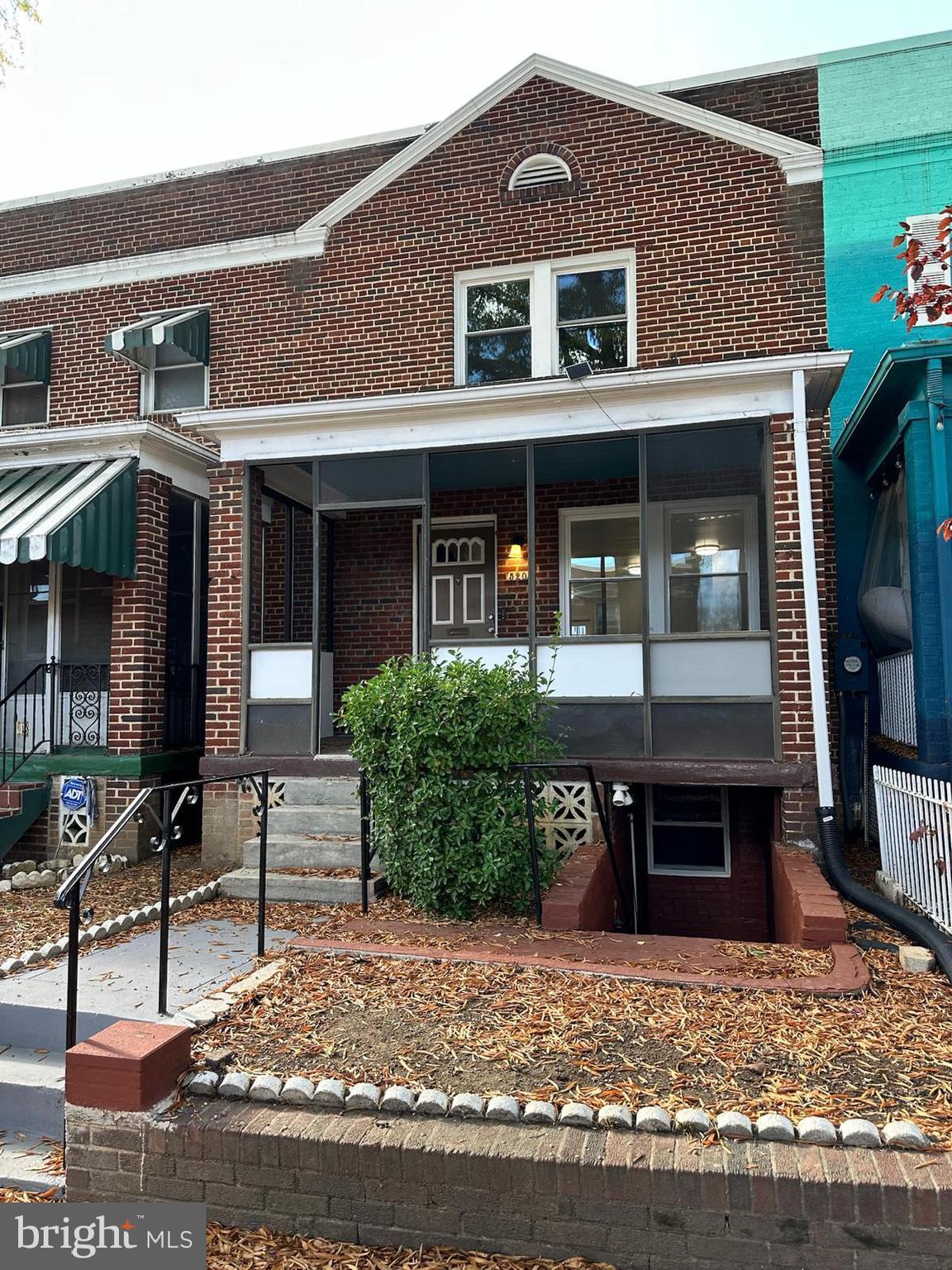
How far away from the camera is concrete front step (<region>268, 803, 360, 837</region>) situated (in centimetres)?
736

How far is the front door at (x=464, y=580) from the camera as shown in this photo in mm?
10148

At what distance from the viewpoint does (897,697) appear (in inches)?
323

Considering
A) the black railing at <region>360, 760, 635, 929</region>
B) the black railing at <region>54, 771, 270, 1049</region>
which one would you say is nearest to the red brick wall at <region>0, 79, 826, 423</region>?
the black railing at <region>360, 760, 635, 929</region>

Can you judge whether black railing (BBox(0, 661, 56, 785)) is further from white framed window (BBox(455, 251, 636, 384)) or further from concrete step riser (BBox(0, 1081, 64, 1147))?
white framed window (BBox(455, 251, 636, 384))

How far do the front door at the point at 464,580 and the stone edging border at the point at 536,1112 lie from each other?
22.7ft

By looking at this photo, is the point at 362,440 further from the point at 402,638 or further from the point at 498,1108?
the point at 498,1108

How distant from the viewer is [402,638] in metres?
10.3

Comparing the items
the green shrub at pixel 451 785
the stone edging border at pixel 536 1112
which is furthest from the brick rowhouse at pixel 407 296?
the stone edging border at pixel 536 1112

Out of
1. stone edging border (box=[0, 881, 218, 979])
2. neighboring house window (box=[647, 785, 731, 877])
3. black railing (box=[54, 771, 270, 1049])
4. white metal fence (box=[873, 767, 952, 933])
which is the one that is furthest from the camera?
neighboring house window (box=[647, 785, 731, 877])

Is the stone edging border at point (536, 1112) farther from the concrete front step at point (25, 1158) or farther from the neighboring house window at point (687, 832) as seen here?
the neighboring house window at point (687, 832)

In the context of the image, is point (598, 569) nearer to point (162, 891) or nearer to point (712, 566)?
point (712, 566)

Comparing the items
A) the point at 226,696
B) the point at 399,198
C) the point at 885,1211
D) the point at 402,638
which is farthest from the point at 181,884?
the point at 399,198

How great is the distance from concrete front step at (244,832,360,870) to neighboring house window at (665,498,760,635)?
14.0 ft

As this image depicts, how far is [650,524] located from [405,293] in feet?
12.6
